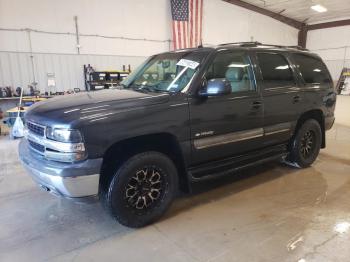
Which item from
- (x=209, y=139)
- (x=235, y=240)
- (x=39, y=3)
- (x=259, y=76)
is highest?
(x=39, y=3)

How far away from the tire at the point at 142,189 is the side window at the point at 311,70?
8.02ft

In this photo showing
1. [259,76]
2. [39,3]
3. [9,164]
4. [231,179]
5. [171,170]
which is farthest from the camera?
[39,3]

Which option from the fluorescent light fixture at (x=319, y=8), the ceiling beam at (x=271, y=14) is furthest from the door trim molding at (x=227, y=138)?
the fluorescent light fixture at (x=319, y=8)

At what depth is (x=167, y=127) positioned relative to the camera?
8.39 feet

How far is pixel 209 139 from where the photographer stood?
9.52 ft

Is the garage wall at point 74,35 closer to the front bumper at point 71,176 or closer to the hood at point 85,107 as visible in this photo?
the hood at point 85,107

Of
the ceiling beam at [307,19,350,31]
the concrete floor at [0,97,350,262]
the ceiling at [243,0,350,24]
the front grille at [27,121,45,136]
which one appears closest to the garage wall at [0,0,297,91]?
the ceiling at [243,0,350,24]

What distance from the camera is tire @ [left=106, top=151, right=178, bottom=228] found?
8.03 feet

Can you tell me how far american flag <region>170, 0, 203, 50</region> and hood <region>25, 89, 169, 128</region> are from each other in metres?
8.47

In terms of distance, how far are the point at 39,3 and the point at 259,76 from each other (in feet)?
24.6

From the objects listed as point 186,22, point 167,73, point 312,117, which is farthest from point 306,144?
point 186,22

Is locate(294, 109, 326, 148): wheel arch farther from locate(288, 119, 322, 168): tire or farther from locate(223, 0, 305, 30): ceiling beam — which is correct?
locate(223, 0, 305, 30): ceiling beam

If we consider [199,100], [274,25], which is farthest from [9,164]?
[274,25]

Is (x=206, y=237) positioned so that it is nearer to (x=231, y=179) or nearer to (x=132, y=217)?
(x=132, y=217)
